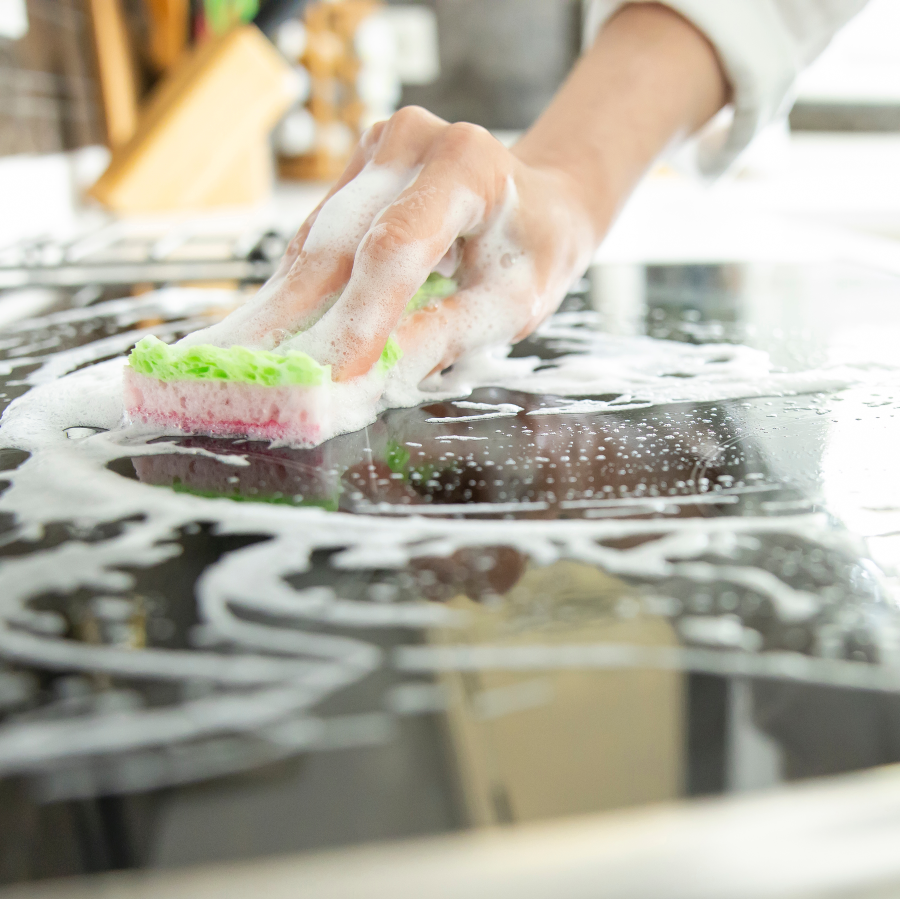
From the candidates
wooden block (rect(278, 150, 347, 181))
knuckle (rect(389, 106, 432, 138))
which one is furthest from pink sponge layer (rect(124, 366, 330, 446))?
wooden block (rect(278, 150, 347, 181))

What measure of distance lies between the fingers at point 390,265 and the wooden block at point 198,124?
1.19 metres

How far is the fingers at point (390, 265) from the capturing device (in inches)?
20.0

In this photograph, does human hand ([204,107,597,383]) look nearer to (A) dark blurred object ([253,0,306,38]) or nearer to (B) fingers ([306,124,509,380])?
(B) fingers ([306,124,509,380])

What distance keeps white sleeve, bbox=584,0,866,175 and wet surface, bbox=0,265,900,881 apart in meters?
0.39

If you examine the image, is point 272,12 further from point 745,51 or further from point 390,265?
point 390,265

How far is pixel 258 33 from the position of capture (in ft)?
5.58

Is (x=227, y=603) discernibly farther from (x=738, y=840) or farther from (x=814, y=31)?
(x=814, y=31)

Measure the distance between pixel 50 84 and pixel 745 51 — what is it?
120cm

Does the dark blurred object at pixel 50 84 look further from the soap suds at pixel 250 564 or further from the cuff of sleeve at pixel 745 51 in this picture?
the soap suds at pixel 250 564

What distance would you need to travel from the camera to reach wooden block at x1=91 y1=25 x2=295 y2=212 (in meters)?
1.60

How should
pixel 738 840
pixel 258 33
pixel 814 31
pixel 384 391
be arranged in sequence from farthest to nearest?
pixel 258 33 → pixel 814 31 → pixel 384 391 → pixel 738 840

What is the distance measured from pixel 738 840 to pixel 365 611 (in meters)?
0.13

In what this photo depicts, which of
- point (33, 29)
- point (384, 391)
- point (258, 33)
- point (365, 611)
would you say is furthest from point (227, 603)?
point (258, 33)

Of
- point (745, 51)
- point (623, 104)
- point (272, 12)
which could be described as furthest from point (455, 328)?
point (272, 12)
